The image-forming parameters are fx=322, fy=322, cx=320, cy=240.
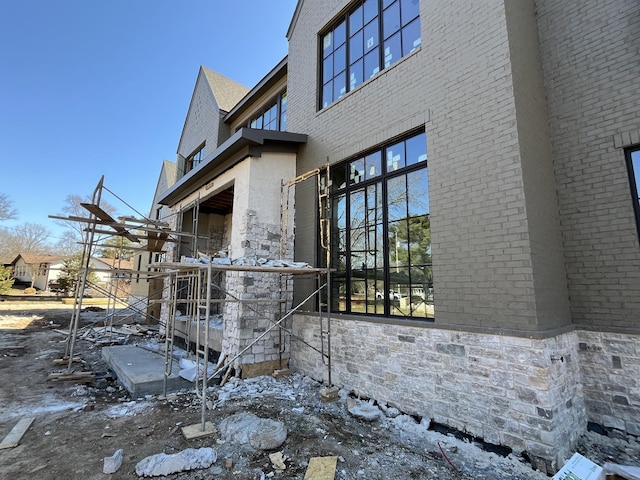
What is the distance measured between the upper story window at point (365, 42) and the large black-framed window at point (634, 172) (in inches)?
137

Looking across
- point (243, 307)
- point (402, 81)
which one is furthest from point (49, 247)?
point (402, 81)

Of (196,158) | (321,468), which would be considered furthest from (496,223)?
(196,158)

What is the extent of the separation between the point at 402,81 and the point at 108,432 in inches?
266

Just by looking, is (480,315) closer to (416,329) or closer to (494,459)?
(416,329)

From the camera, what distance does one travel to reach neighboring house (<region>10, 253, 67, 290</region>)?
124 ft

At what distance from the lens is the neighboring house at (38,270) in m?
37.8

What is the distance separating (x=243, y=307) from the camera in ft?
22.0

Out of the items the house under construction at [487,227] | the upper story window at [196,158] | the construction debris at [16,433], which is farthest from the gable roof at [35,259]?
the house under construction at [487,227]

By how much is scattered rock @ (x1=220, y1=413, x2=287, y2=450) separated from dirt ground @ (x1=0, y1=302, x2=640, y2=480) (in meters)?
0.08

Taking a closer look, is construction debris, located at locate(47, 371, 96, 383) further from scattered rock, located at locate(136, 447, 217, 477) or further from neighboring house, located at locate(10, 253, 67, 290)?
neighboring house, located at locate(10, 253, 67, 290)

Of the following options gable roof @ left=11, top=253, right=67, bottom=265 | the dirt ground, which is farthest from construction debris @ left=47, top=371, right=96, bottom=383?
gable roof @ left=11, top=253, right=67, bottom=265

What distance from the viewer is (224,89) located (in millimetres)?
13438

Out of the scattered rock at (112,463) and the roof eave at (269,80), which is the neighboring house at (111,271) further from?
the roof eave at (269,80)

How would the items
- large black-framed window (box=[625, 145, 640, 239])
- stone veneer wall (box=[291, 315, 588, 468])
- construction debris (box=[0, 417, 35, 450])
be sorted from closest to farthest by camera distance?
stone veneer wall (box=[291, 315, 588, 468]) < construction debris (box=[0, 417, 35, 450]) < large black-framed window (box=[625, 145, 640, 239])
